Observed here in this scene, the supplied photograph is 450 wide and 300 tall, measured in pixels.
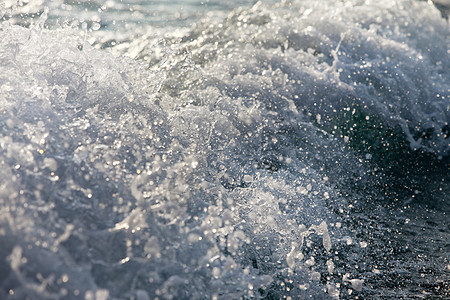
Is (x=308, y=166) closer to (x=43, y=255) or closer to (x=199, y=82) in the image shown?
(x=199, y=82)

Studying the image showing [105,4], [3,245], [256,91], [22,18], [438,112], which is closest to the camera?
[3,245]

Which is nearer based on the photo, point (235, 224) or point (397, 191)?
point (235, 224)

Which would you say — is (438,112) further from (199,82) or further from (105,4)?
(105,4)

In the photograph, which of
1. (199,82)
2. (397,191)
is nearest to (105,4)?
(199,82)

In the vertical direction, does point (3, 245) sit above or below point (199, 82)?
above

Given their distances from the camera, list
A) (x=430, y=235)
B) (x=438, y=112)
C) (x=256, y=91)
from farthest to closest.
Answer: (x=438, y=112)
(x=256, y=91)
(x=430, y=235)

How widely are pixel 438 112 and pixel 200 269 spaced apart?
10.5 feet

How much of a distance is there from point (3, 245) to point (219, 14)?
447 centimetres

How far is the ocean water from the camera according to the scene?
1709 millimetres

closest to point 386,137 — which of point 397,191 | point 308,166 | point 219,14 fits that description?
point 397,191

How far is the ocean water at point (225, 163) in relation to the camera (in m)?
1.71

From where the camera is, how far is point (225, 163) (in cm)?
271

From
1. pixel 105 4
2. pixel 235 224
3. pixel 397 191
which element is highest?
pixel 105 4

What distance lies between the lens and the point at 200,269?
6.06 ft
